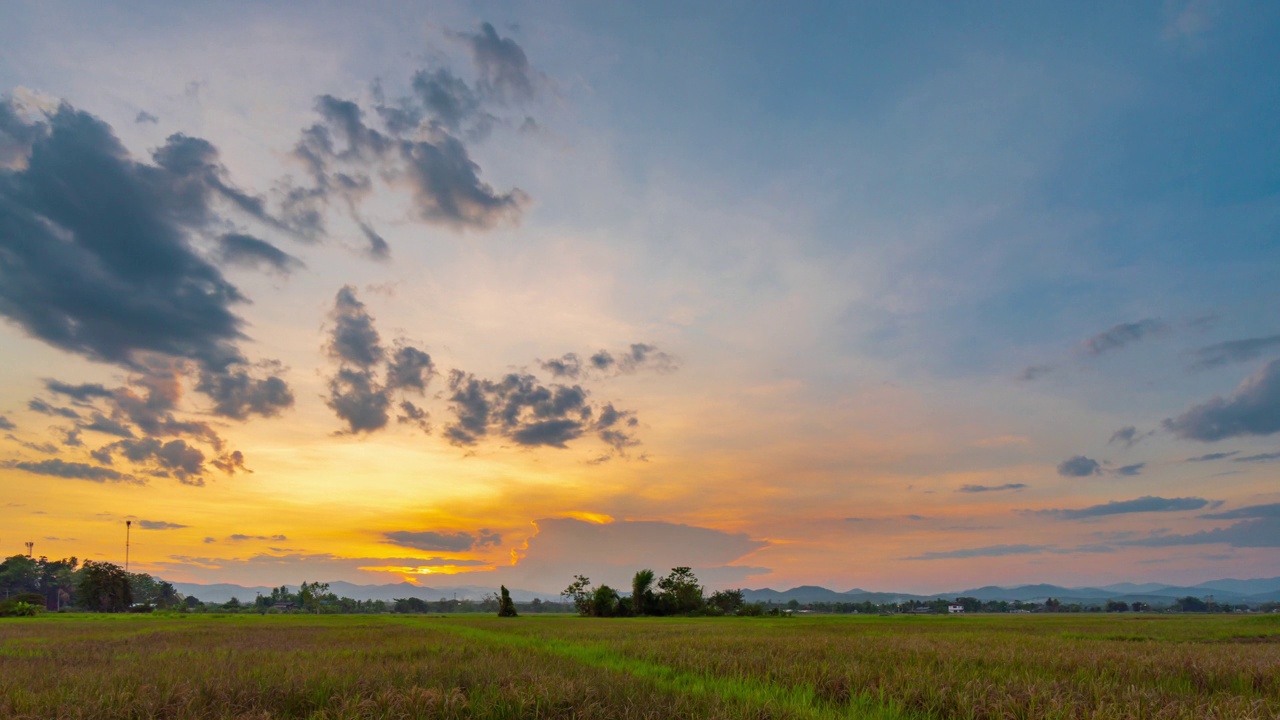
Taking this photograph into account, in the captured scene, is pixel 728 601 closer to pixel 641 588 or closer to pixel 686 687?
pixel 641 588

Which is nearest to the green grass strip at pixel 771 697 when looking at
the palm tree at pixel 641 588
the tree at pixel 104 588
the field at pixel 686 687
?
the field at pixel 686 687

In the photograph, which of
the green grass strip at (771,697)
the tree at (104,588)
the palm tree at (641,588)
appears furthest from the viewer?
the tree at (104,588)

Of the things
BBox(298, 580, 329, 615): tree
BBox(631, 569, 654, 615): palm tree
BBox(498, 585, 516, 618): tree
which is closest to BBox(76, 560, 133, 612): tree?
BBox(298, 580, 329, 615): tree

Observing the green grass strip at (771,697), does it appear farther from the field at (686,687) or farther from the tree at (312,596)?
the tree at (312,596)

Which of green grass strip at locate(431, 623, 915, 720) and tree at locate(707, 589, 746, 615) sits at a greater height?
green grass strip at locate(431, 623, 915, 720)

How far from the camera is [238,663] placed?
13.4 m

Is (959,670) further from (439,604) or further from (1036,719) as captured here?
(439,604)

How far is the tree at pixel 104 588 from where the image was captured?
10469 centimetres

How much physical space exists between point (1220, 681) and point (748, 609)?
73.4 m

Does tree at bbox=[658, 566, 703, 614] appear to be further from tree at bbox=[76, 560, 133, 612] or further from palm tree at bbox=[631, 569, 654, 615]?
tree at bbox=[76, 560, 133, 612]

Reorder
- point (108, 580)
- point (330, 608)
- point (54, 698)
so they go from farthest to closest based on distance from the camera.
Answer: point (330, 608)
point (108, 580)
point (54, 698)

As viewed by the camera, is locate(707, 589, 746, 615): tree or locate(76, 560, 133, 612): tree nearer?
locate(707, 589, 746, 615): tree

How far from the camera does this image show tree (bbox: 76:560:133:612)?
104688 millimetres

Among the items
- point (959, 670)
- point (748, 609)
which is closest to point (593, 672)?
point (959, 670)
